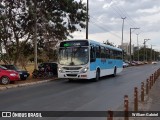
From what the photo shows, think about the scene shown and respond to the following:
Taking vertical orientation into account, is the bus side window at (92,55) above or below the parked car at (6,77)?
above

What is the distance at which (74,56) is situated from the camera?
86.3ft

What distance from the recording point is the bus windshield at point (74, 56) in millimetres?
26194

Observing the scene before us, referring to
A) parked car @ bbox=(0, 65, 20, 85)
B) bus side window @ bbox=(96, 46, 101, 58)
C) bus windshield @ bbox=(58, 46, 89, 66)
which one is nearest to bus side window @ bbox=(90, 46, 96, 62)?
bus windshield @ bbox=(58, 46, 89, 66)

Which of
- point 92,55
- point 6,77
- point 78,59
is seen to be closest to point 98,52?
point 92,55

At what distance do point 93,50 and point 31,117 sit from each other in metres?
16.8

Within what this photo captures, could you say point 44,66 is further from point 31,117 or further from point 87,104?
point 31,117

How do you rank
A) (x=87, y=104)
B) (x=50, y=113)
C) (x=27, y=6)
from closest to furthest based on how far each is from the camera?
1. (x=50, y=113)
2. (x=87, y=104)
3. (x=27, y=6)

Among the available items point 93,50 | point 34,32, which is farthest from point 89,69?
point 34,32

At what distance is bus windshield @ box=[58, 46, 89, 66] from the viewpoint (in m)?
26.2


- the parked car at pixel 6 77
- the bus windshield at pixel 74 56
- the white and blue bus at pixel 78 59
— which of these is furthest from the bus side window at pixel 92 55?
the parked car at pixel 6 77

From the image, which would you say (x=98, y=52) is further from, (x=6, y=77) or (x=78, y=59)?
(x=6, y=77)

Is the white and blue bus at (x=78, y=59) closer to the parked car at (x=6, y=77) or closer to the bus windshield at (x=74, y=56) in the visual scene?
the bus windshield at (x=74, y=56)

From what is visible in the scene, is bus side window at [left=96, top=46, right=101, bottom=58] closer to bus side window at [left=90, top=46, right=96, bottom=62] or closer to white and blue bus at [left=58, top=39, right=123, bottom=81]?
white and blue bus at [left=58, top=39, right=123, bottom=81]

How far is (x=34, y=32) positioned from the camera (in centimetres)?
3141
